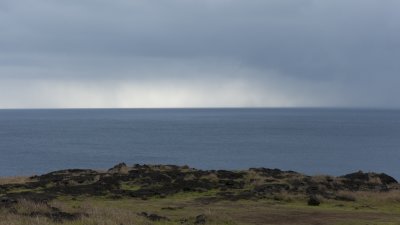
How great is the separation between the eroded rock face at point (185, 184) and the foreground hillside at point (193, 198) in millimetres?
69

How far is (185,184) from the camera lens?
135 feet

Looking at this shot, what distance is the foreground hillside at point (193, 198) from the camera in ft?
76.0

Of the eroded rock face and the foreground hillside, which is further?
the eroded rock face

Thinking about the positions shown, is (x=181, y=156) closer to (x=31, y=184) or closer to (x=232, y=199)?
(x=31, y=184)

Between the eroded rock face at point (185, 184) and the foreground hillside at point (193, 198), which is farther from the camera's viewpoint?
the eroded rock face at point (185, 184)

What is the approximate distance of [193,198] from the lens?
35375 mm

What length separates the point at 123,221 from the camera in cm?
2031

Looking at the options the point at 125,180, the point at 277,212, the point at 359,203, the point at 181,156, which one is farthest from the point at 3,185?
the point at 181,156

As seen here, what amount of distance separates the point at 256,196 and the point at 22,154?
11630 cm

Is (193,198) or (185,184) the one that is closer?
(193,198)

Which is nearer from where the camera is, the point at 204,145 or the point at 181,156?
the point at 181,156

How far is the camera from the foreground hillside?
76.0 feet

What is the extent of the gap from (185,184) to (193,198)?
592cm

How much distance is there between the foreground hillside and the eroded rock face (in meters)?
0.07
